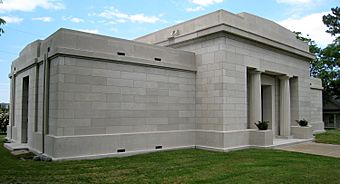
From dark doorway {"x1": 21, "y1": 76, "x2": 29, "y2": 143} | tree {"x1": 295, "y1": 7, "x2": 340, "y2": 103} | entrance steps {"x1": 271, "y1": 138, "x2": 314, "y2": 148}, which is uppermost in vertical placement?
tree {"x1": 295, "y1": 7, "x2": 340, "y2": 103}

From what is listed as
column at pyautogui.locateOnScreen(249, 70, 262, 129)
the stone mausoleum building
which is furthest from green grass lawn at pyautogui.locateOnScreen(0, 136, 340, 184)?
column at pyautogui.locateOnScreen(249, 70, 262, 129)

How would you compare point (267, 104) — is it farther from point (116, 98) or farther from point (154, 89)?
point (116, 98)

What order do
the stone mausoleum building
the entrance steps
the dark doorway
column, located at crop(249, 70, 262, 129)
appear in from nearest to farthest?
the stone mausoleum building, the dark doorway, the entrance steps, column, located at crop(249, 70, 262, 129)

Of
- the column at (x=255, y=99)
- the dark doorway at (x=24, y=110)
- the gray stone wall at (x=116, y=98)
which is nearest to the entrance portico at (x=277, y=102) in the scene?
the column at (x=255, y=99)

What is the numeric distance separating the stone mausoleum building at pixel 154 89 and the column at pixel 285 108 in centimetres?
5

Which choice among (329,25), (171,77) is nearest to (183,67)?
(171,77)

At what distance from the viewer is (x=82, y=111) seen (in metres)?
9.08

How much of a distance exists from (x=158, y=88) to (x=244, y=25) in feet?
15.6

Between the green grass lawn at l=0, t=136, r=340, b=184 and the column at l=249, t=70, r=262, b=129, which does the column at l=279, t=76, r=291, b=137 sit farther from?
the green grass lawn at l=0, t=136, r=340, b=184

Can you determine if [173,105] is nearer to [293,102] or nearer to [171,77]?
[171,77]

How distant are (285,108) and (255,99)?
10.6 feet

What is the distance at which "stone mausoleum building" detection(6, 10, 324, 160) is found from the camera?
9031mm

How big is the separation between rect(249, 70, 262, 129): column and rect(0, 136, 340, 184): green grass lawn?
310 centimetres

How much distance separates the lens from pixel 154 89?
10.9 m
